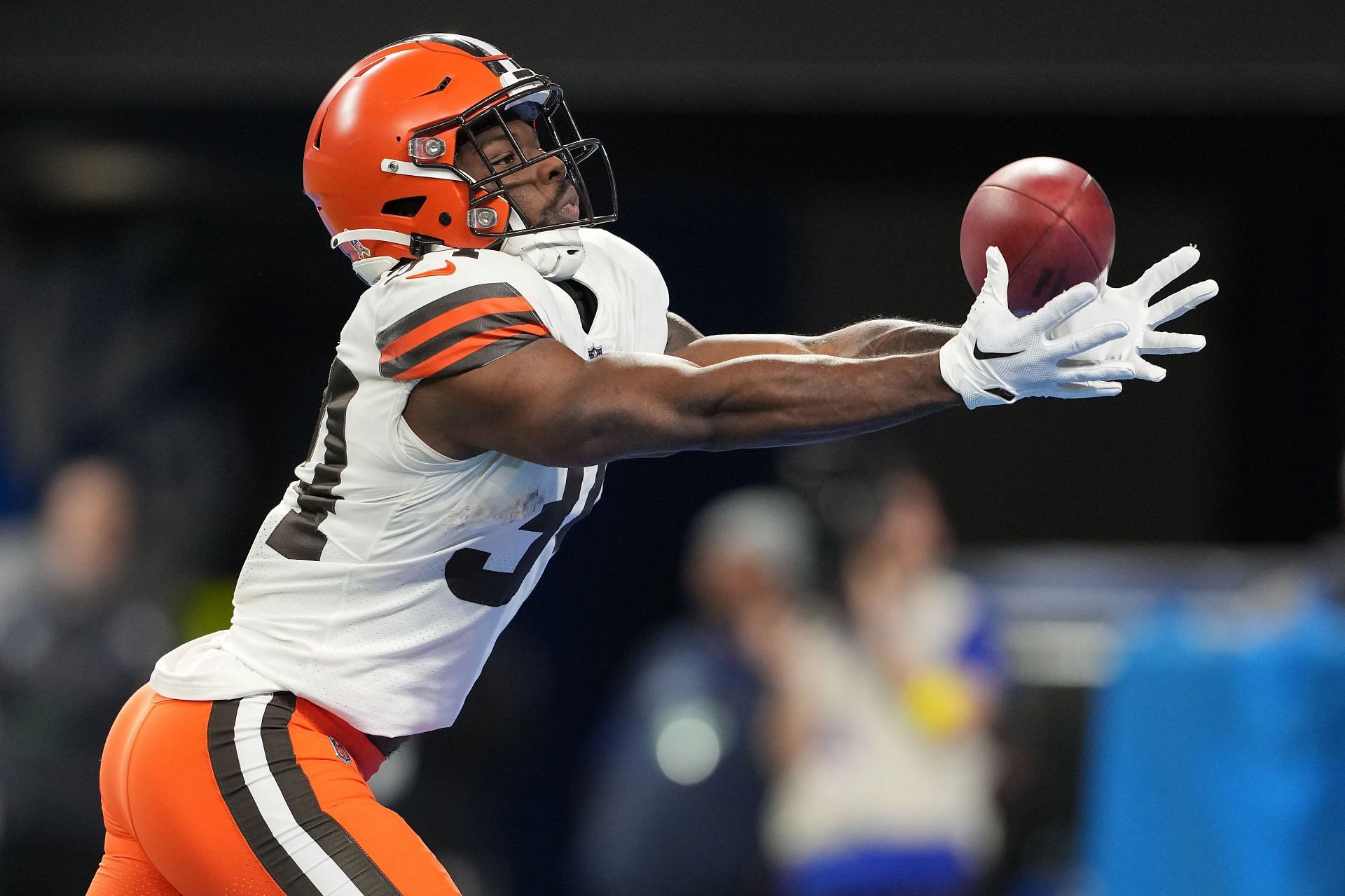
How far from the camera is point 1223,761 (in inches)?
196

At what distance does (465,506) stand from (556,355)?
0.36 meters

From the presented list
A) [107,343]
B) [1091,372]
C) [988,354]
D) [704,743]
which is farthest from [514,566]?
[107,343]

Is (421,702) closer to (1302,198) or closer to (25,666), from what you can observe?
(25,666)

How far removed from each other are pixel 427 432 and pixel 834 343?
948 mm

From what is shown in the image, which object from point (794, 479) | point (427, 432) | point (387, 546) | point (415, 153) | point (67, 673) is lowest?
point (794, 479)

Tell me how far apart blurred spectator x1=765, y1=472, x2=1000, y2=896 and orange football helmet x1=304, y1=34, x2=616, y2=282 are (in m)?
3.15

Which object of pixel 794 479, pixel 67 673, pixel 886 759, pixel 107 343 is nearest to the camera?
pixel 886 759

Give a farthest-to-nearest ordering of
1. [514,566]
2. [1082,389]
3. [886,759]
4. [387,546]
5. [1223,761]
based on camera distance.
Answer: [886,759] < [1223,761] < [514,566] < [387,546] < [1082,389]

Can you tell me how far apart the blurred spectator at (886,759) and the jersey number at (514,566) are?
296 centimetres

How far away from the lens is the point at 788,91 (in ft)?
23.3

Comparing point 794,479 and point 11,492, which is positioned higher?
point 11,492

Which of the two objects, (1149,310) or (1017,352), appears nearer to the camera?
(1017,352)

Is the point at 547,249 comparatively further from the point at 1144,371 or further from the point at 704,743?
the point at 704,743

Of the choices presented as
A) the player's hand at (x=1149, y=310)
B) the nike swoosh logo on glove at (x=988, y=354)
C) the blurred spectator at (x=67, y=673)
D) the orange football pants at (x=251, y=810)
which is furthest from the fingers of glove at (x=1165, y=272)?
the blurred spectator at (x=67, y=673)
